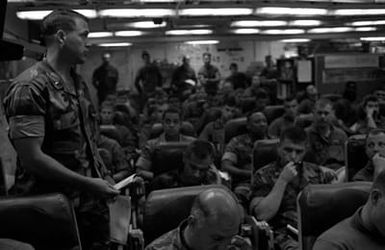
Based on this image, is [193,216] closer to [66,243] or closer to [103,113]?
[66,243]

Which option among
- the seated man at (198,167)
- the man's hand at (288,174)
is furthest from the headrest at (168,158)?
the man's hand at (288,174)

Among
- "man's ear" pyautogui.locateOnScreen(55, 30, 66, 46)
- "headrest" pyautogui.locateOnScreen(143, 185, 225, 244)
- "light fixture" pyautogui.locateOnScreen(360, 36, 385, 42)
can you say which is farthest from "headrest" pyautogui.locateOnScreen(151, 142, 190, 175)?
"light fixture" pyautogui.locateOnScreen(360, 36, 385, 42)

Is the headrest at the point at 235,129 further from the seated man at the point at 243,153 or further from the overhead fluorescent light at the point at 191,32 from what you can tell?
the overhead fluorescent light at the point at 191,32

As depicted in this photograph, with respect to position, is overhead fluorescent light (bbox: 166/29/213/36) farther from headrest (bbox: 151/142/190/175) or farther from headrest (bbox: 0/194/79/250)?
headrest (bbox: 0/194/79/250)

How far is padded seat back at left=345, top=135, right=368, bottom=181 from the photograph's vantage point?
4.09 meters

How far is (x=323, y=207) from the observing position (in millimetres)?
2729

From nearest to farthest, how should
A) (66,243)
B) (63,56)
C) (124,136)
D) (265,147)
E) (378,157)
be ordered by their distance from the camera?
(66,243)
(63,56)
(378,157)
(265,147)
(124,136)

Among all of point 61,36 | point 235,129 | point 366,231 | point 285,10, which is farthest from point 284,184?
point 285,10

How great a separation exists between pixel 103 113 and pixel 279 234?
366 centimetres

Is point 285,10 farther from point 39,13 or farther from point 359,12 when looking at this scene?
point 39,13

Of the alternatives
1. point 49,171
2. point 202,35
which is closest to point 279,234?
point 49,171

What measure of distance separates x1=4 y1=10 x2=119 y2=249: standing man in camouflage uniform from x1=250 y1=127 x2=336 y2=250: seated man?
1.16 meters

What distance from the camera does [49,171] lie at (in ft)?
7.97

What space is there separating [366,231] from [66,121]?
1341mm
